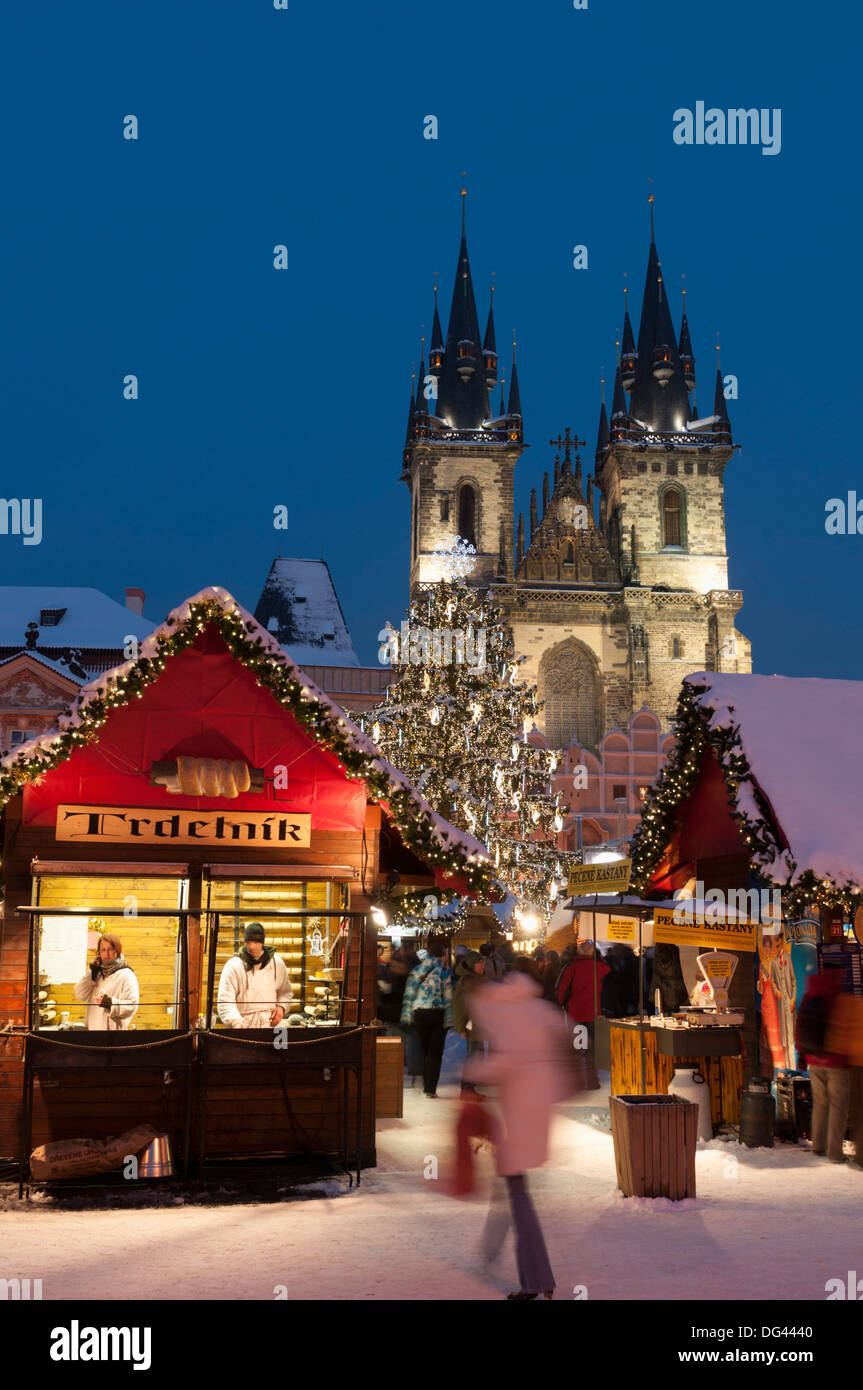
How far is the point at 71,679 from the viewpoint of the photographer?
40031mm

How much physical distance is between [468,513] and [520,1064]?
180 ft

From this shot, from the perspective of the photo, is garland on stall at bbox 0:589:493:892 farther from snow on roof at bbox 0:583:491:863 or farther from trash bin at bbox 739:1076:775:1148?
trash bin at bbox 739:1076:775:1148

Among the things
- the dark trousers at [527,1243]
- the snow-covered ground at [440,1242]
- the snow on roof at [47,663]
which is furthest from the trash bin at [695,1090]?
the snow on roof at [47,663]

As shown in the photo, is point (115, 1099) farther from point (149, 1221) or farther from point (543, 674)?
point (543, 674)

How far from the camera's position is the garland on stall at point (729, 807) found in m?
9.35

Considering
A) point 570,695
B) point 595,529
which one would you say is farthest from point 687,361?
point 570,695

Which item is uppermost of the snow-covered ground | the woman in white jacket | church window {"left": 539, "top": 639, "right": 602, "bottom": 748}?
church window {"left": 539, "top": 639, "right": 602, "bottom": 748}

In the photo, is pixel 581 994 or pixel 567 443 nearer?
pixel 581 994

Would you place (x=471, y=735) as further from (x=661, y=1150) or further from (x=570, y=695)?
(x=570, y=695)

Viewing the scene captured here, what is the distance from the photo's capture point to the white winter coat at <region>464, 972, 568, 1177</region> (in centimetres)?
582

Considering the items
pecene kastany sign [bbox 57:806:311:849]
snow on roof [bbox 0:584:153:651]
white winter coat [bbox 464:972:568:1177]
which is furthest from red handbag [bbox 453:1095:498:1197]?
snow on roof [bbox 0:584:153:651]

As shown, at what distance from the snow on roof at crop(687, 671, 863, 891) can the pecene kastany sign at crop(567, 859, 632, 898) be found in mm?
2142

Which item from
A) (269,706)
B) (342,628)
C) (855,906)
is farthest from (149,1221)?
(342,628)

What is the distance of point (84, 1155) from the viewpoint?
8.40m
